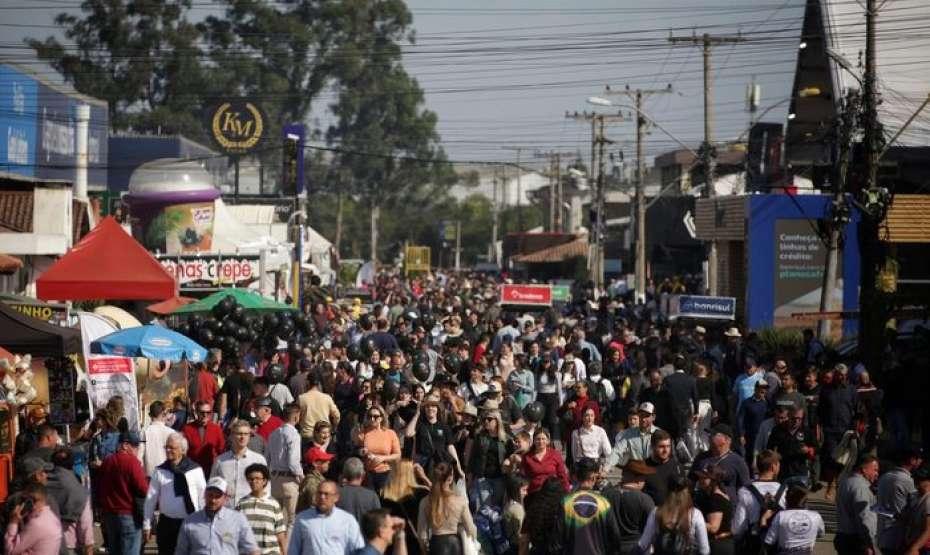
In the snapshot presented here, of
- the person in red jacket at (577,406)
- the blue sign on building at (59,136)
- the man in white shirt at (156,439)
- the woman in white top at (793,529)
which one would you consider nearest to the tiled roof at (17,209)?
the blue sign on building at (59,136)

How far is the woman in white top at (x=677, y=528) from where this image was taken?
10.3m

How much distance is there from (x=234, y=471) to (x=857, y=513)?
4.59 m

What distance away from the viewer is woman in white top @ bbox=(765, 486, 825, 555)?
11.1m

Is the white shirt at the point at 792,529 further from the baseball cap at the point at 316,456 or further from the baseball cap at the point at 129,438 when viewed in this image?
the baseball cap at the point at 129,438

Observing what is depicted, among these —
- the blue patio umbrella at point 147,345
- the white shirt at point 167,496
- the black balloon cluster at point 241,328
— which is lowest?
the white shirt at point 167,496

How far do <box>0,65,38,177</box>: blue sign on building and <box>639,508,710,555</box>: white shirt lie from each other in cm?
3726

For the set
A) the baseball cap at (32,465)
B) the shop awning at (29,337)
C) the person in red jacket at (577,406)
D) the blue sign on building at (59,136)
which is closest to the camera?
the baseball cap at (32,465)

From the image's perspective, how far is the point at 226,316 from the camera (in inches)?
1091

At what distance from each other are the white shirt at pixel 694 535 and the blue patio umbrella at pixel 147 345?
9515 mm

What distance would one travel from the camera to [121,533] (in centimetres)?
1323

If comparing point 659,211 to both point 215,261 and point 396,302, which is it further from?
point 215,261

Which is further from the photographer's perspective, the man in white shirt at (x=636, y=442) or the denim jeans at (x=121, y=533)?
the man in white shirt at (x=636, y=442)

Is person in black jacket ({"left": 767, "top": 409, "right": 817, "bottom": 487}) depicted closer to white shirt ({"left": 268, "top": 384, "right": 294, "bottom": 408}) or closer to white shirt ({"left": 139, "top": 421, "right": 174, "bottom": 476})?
white shirt ({"left": 139, "top": 421, "right": 174, "bottom": 476})

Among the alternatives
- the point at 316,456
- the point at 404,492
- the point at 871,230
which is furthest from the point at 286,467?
the point at 871,230
